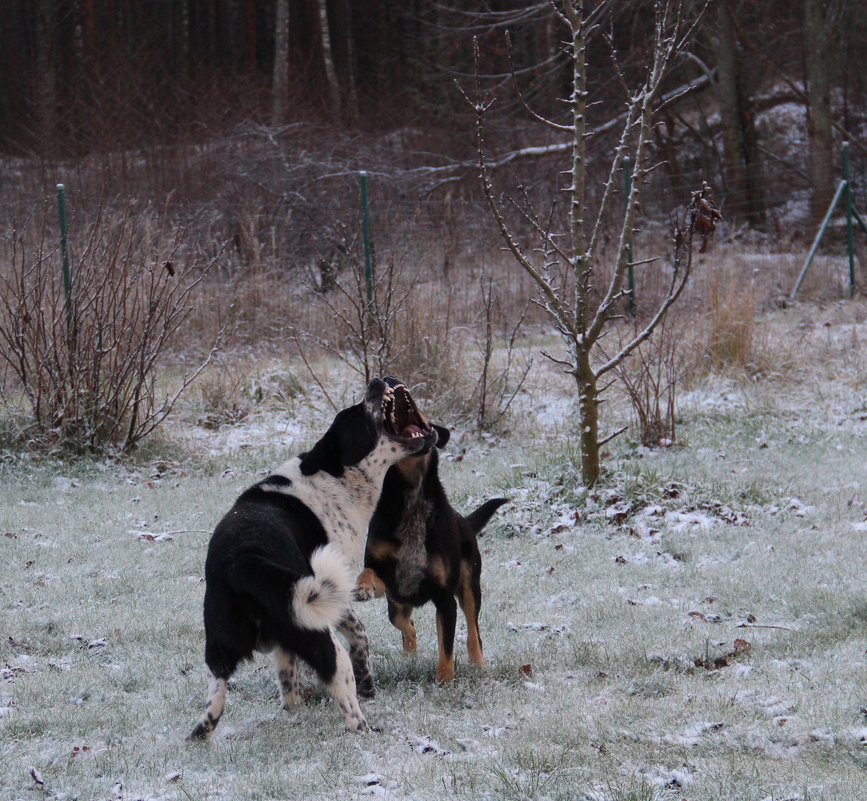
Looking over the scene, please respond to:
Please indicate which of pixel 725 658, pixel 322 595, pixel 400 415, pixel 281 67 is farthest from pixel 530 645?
pixel 281 67

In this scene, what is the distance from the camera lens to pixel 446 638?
408 cm

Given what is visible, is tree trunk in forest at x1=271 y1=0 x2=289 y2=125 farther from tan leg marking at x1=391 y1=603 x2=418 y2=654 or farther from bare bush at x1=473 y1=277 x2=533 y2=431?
tan leg marking at x1=391 y1=603 x2=418 y2=654

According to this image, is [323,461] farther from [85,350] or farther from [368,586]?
[85,350]

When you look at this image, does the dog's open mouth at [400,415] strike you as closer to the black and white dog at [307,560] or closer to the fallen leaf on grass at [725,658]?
the black and white dog at [307,560]

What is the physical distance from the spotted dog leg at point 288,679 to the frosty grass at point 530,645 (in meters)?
0.08

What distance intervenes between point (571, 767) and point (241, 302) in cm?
1070

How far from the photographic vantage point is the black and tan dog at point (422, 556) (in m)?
4.10

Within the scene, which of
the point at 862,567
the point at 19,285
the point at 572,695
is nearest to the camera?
the point at 572,695

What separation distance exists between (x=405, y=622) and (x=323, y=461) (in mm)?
841

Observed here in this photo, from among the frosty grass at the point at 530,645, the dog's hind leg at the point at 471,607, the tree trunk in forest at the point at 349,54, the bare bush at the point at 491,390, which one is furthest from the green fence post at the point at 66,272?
the tree trunk in forest at the point at 349,54

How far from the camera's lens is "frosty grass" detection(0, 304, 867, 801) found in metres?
3.14

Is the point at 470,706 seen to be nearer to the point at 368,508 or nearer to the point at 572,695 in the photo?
the point at 572,695

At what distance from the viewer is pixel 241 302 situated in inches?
516

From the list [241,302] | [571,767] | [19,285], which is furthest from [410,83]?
[571,767]
